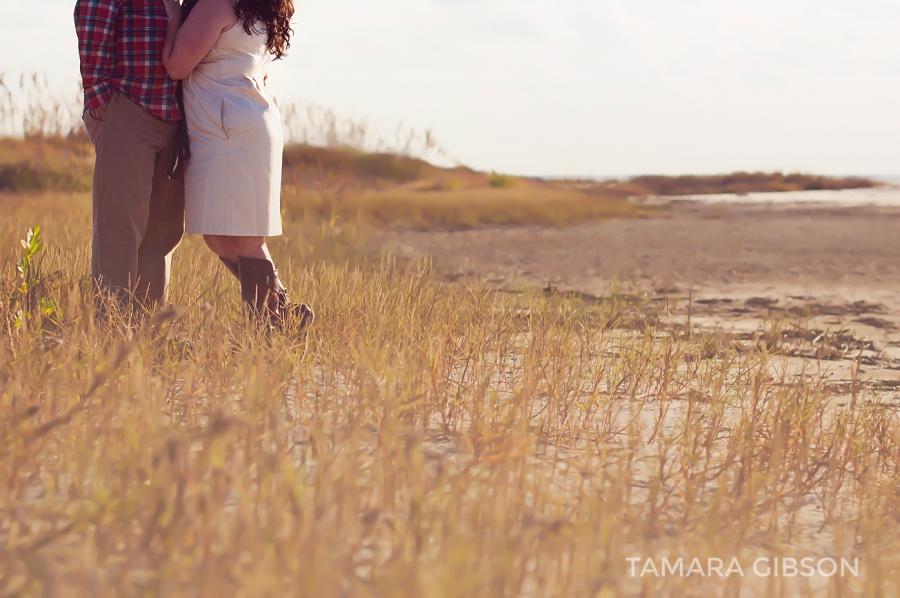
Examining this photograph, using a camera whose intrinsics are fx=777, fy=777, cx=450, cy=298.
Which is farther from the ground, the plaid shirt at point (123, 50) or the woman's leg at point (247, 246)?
the plaid shirt at point (123, 50)

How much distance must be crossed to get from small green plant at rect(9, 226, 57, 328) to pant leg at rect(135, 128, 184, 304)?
1.02ft

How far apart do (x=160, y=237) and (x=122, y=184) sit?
32 cm

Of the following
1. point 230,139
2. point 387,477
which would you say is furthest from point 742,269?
point 387,477

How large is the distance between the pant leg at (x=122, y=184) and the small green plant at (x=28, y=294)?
18 cm

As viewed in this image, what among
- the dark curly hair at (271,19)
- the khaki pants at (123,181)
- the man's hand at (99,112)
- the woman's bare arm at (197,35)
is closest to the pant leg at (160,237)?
the khaki pants at (123,181)

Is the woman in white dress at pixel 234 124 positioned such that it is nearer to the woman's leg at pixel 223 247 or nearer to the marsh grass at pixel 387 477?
the woman's leg at pixel 223 247

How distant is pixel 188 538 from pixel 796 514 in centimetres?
118

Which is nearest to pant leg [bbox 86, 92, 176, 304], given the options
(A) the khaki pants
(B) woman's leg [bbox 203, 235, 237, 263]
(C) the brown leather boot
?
(A) the khaki pants

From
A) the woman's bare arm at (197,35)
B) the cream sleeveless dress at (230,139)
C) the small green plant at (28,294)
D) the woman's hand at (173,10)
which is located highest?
the woman's hand at (173,10)

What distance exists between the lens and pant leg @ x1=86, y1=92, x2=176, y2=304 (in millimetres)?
2400

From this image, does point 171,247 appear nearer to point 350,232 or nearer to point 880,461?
point 880,461

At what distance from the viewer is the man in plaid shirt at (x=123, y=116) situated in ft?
7.67

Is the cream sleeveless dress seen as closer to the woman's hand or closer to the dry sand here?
the woman's hand

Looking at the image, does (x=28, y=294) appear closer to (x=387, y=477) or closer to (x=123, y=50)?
(x=123, y=50)
